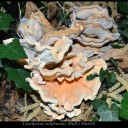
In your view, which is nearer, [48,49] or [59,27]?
[48,49]

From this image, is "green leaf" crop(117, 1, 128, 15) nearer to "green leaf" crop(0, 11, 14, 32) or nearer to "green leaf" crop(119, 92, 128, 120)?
"green leaf" crop(119, 92, 128, 120)

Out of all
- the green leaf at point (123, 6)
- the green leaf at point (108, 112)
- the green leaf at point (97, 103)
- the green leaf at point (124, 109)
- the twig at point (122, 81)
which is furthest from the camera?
the green leaf at point (123, 6)

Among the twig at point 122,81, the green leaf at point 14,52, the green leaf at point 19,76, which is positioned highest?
the green leaf at point 14,52

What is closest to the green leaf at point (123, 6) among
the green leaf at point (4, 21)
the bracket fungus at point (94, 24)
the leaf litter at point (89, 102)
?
the leaf litter at point (89, 102)

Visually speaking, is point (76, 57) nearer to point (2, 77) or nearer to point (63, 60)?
point (63, 60)

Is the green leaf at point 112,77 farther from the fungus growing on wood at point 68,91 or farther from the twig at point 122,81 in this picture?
the fungus growing on wood at point 68,91

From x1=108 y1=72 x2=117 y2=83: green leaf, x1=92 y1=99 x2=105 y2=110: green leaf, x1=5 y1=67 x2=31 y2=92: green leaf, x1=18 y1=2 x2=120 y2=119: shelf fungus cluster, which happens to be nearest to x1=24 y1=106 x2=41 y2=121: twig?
x1=18 y1=2 x2=120 y2=119: shelf fungus cluster

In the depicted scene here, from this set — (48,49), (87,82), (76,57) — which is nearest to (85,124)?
(87,82)
